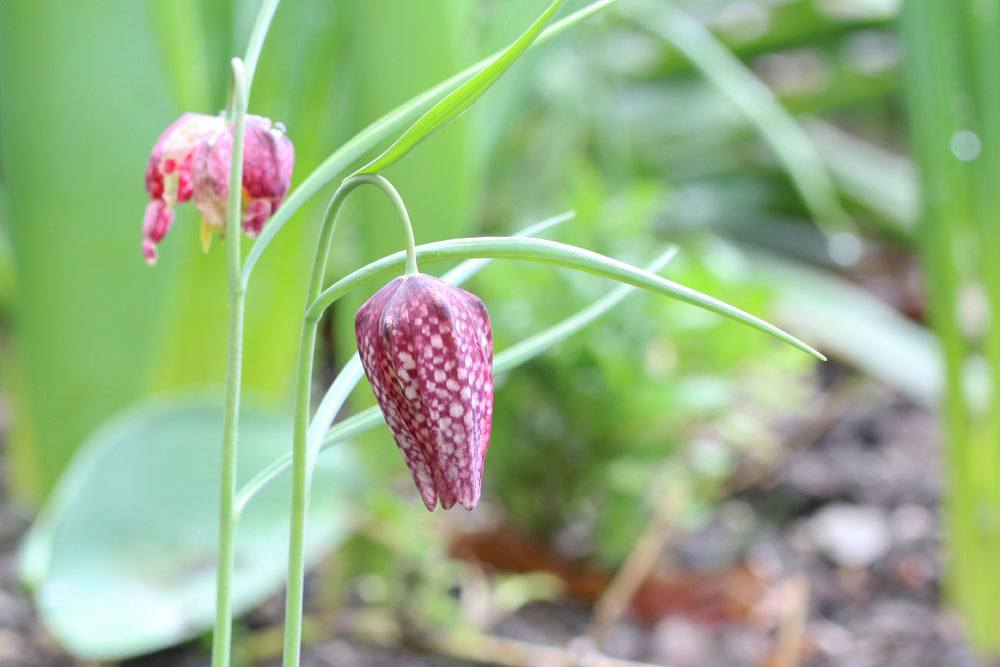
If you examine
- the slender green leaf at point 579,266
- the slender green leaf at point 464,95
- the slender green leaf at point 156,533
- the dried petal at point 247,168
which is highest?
the slender green leaf at point 464,95

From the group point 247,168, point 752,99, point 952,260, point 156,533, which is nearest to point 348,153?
point 247,168

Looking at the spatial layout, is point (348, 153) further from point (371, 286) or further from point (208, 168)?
point (371, 286)

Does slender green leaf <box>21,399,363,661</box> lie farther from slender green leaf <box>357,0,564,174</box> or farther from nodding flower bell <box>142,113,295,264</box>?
slender green leaf <box>357,0,564,174</box>

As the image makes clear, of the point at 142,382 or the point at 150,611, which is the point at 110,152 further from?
the point at 150,611

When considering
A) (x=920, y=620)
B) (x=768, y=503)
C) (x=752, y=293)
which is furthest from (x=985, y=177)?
(x=768, y=503)

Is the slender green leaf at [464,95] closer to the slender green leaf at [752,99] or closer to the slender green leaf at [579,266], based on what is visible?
→ the slender green leaf at [579,266]

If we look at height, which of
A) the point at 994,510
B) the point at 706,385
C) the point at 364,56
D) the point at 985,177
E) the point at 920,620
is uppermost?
the point at 364,56

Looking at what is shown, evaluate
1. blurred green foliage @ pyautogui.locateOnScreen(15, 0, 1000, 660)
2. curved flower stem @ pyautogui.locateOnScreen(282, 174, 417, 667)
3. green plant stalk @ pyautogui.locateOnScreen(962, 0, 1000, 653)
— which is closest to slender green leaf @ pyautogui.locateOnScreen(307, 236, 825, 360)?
curved flower stem @ pyautogui.locateOnScreen(282, 174, 417, 667)

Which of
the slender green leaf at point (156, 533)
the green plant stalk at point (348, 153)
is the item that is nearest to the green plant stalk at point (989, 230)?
the slender green leaf at point (156, 533)
